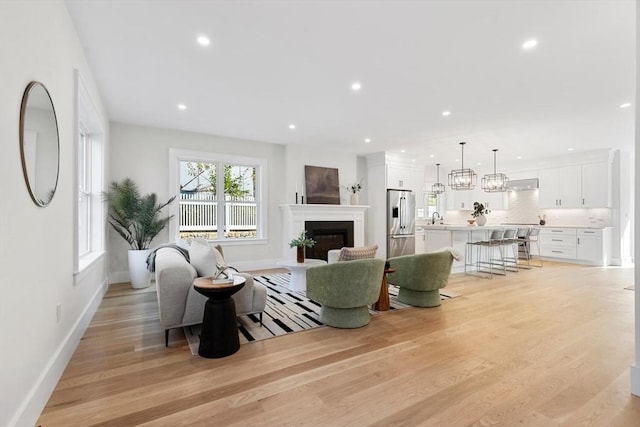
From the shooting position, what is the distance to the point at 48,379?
1931 mm

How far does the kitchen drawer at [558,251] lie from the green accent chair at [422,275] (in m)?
6.00

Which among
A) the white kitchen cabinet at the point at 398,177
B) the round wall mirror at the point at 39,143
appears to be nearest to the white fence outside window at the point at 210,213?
Answer: the white kitchen cabinet at the point at 398,177

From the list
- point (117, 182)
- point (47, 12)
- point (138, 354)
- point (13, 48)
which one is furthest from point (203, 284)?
point (117, 182)

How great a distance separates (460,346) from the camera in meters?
2.72

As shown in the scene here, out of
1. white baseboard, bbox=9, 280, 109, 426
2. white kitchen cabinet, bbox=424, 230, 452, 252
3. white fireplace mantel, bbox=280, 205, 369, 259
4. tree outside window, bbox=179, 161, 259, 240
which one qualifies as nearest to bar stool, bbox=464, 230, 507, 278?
white kitchen cabinet, bbox=424, 230, 452, 252

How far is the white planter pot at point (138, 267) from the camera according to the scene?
185 inches

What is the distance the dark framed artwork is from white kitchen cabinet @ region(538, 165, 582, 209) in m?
5.74

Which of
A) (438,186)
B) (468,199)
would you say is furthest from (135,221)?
(468,199)

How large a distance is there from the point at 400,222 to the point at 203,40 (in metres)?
6.10

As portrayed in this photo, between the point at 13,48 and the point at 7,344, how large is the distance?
143cm

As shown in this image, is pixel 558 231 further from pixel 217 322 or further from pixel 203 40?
pixel 203 40

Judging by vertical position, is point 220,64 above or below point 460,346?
above

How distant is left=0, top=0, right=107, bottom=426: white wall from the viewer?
1.41m

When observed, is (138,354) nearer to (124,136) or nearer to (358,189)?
(124,136)
